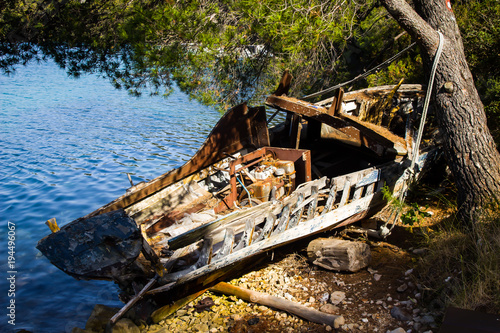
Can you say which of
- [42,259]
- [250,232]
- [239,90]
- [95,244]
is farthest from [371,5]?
[42,259]

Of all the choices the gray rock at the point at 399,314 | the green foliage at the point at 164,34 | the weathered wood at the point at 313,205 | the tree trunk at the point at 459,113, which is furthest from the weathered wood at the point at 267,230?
the green foliage at the point at 164,34

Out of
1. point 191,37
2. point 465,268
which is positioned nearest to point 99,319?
point 465,268

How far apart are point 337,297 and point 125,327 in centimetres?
253

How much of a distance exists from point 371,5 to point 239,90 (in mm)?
3670

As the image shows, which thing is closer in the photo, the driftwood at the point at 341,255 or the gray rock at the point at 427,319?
the gray rock at the point at 427,319

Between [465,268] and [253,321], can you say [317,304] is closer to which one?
[253,321]

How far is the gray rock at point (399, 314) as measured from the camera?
4266 mm

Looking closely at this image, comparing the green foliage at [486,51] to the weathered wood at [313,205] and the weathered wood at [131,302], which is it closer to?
the weathered wood at [313,205]

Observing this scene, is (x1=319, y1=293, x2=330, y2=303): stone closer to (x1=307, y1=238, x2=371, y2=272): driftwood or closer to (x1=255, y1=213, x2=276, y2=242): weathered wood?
(x1=307, y1=238, x2=371, y2=272): driftwood

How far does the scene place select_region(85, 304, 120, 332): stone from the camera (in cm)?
473

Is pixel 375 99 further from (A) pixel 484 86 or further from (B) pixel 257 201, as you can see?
(B) pixel 257 201

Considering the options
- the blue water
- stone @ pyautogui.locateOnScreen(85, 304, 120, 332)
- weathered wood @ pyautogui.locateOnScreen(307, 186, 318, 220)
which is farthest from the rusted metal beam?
the blue water

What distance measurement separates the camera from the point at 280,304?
4703mm

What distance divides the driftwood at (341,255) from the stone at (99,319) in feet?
9.30
